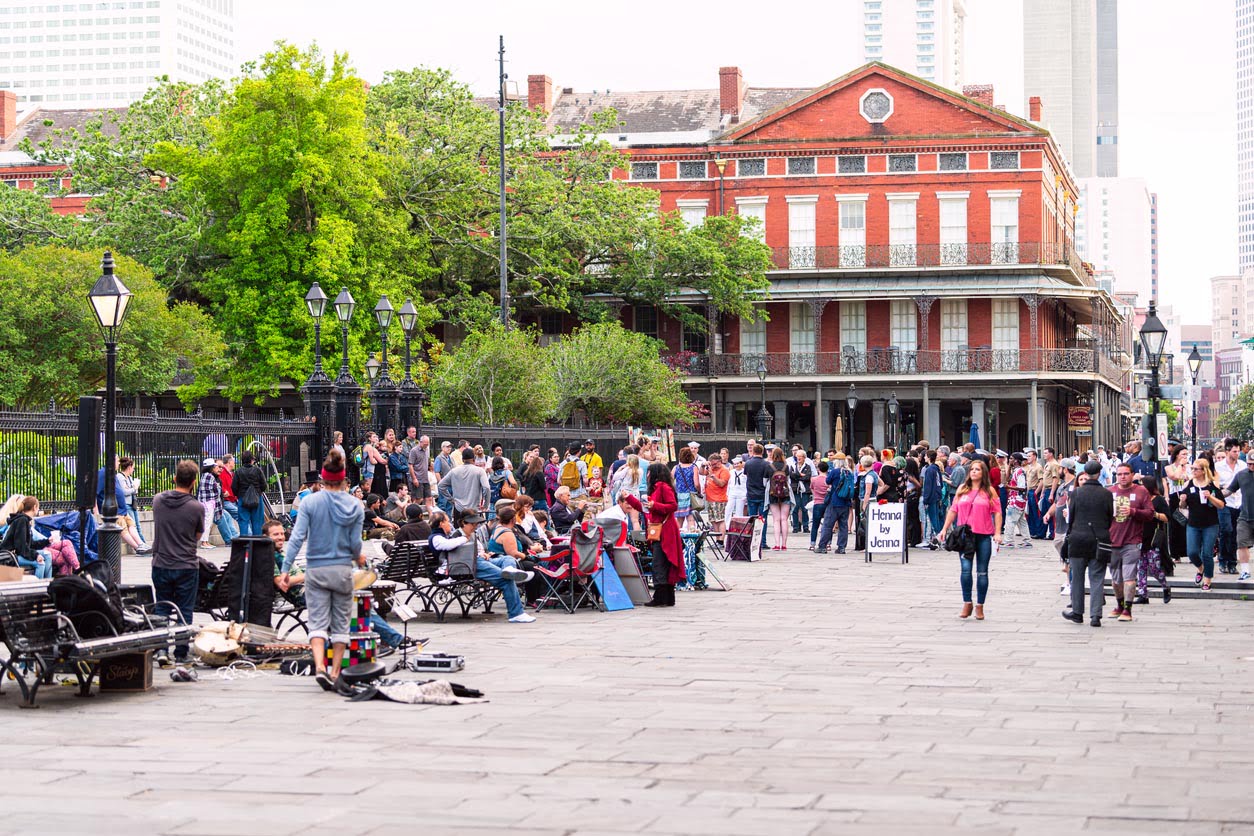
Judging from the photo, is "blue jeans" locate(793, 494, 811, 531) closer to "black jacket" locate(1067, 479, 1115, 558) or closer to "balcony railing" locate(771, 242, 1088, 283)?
"black jacket" locate(1067, 479, 1115, 558)

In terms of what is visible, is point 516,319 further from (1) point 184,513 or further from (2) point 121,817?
(2) point 121,817

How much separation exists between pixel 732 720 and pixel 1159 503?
9107 mm

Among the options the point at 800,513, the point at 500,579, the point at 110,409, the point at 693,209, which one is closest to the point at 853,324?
the point at 693,209

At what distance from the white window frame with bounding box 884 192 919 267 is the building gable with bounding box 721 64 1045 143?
7.40 feet

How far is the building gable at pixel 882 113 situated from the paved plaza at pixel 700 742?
43072 mm

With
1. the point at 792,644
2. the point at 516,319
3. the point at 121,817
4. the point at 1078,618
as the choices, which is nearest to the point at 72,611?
the point at 121,817

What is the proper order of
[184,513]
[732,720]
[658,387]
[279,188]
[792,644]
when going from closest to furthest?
[732,720]
[184,513]
[792,644]
[279,188]
[658,387]

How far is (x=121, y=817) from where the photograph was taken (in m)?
6.97

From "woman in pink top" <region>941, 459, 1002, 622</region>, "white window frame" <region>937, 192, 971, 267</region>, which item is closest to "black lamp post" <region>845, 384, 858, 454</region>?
"white window frame" <region>937, 192, 971, 267</region>

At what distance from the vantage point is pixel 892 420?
164 ft

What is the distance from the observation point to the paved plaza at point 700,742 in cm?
704

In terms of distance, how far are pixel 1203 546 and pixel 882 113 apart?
3934cm

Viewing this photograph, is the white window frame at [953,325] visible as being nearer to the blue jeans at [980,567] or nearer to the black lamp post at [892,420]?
the black lamp post at [892,420]

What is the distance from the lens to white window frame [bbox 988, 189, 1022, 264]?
180ft
